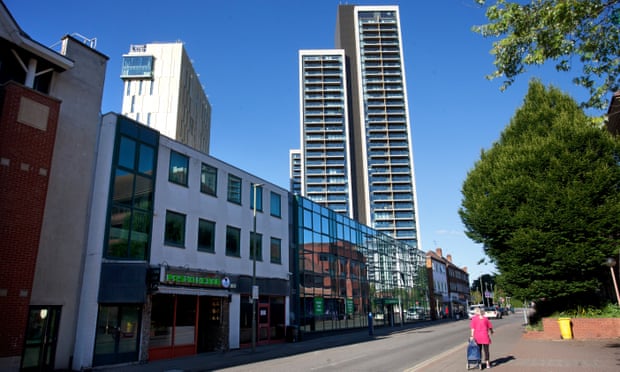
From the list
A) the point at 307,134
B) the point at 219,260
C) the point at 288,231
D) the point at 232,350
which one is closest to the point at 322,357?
the point at 232,350

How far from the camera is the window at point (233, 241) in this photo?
74.8 feet

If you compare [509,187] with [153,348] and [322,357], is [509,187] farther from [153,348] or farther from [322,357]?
[153,348]

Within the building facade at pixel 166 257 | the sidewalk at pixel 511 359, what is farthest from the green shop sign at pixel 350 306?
the sidewalk at pixel 511 359

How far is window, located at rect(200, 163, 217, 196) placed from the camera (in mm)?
21781

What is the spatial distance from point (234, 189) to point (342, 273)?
14892 millimetres

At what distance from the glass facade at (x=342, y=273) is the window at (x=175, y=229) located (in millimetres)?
10509

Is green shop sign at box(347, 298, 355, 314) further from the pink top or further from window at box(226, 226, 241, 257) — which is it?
the pink top

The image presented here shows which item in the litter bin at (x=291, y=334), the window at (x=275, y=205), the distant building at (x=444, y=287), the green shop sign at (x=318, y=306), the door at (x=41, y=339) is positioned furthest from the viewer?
the distant building at (x=444, y=287)

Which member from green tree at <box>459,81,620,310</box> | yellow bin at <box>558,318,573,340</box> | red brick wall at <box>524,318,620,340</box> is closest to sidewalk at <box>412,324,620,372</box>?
red brick wall at <box>524,318,620,340</box>

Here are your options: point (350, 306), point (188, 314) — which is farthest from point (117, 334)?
point (350, 306)

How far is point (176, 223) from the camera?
1977cm

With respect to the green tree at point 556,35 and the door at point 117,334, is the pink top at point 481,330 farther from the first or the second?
the door at point 117,334

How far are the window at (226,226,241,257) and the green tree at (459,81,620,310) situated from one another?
13354 millimetres

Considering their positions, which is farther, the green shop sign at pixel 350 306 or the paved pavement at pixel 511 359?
the green shop sign at pixel 350 306
